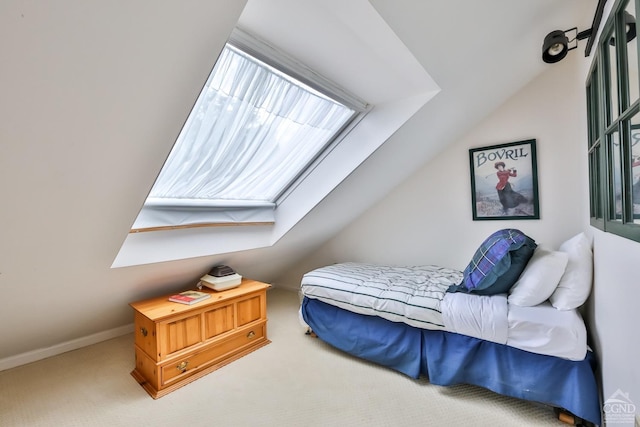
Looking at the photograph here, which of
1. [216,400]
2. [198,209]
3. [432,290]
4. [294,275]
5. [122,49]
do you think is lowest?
[216,400]

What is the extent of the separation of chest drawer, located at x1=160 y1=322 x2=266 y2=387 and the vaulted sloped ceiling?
0.69 meters

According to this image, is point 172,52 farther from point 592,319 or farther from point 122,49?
point 592,319

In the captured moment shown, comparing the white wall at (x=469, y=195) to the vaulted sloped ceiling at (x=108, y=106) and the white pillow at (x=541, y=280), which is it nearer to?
the vaulted sloped ceiling at (x=108, y=106)

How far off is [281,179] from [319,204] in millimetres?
406

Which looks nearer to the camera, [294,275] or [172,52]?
[172,52]

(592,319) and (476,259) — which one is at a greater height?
(476,259)

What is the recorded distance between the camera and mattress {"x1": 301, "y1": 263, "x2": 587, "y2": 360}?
145cm

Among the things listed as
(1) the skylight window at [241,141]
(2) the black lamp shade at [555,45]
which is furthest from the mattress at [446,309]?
(2) the black lamp shade at [555,45]

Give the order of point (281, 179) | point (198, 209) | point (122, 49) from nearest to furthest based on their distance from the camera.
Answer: point (122, 49), point (198, 209), point (281, 179)

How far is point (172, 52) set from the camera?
3.05 feet

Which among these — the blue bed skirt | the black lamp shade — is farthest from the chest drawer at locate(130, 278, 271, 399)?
the black lamp shade

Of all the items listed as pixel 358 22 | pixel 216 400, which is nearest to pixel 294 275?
pixel 216 400

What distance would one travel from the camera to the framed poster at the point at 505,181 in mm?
2344

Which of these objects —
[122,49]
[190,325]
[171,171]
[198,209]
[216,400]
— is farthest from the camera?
[198,209]
